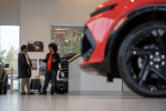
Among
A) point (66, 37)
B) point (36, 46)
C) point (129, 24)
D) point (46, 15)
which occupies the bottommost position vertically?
point (129, 24)

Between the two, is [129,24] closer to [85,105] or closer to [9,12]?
[85,105]

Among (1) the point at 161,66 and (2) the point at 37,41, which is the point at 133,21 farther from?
(2) the point at 37,41

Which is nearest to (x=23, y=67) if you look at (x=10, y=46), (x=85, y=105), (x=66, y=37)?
(x=85, y=105)

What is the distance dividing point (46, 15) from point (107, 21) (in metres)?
10.4

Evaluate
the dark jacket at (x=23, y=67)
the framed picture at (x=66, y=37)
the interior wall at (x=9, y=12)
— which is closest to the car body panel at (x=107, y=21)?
the dark jacket at (x=23, y=67)

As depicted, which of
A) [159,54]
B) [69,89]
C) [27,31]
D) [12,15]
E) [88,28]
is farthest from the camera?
[12,15]

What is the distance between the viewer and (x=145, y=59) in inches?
65.1

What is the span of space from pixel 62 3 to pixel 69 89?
4.16 metres

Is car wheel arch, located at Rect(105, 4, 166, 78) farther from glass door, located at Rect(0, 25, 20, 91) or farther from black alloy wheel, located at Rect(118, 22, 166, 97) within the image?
glass door, located at Rect(0, 25, 20, 91)

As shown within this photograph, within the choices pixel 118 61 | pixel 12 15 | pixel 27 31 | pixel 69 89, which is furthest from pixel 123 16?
pixel 12 15

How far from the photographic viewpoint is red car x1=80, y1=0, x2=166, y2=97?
1.62 metres

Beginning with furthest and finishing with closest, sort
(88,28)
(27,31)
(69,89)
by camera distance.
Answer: (27,31) < (69,89) < (88,28)

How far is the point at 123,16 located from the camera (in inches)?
64.6

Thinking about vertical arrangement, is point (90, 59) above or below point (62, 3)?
below
